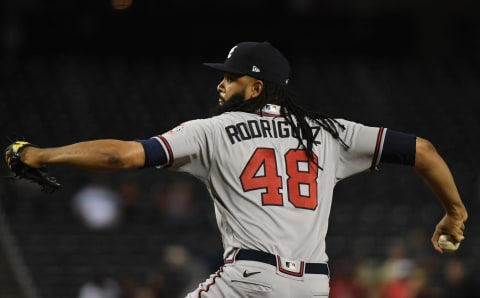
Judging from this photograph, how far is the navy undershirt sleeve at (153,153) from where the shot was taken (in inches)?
157

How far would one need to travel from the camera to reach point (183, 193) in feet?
49.3

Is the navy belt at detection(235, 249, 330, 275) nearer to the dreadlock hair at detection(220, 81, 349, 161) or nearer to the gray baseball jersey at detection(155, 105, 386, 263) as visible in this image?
the gray baseball jersey at detection(155, 105, 386, 263)

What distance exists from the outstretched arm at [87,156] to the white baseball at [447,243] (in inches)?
61.5

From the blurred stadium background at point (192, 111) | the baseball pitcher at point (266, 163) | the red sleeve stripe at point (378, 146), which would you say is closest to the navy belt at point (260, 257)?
the baseball pitcher at point (266, 163)

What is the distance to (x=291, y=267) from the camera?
163 inches

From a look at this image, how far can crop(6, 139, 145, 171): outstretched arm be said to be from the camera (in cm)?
384

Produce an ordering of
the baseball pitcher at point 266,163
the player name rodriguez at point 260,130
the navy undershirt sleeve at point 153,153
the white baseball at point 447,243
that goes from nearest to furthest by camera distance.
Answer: the navy undershirt sleeve at point 153,153
the baseball pitcher at point 266,163
the player name rodriguez at point 260,130
the white baseball at point 447,243

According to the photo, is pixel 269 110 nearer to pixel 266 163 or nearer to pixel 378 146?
pixel 266 163

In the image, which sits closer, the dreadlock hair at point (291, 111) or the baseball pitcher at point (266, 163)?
the baseball pitcher at point (266, 163)

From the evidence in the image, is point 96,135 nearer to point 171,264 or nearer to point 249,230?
point 171,264

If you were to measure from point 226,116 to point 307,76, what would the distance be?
17530 mm

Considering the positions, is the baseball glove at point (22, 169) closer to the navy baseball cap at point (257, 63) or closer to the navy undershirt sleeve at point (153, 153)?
the navy undershirt sleeve at point (153, 153)

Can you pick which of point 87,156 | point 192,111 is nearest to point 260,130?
point 87,156

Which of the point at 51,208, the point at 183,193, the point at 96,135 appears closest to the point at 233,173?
the point at 183,193
